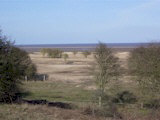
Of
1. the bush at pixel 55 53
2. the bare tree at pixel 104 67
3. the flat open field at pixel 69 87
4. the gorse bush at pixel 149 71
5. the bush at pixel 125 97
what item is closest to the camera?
the gorse bush at pixel 149 71

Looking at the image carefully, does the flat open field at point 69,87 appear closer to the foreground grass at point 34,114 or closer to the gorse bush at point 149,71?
the gorse bush at point 149,71

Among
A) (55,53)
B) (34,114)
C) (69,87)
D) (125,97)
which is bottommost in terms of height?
(69,87)

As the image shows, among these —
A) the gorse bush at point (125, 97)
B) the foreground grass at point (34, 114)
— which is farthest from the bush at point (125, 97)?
the foreground grass at point (34, 114)

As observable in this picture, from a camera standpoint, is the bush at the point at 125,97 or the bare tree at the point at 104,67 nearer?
the bare tree at the point at 104,67

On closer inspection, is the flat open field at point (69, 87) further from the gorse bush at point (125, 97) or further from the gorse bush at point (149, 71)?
the gorse bush at point (149, 71)

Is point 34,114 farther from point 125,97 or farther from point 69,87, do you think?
point 69,87

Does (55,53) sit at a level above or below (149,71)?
below

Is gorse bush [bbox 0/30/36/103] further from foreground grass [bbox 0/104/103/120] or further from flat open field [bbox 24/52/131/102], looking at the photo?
flat open field [bbox 24/52/131/102]

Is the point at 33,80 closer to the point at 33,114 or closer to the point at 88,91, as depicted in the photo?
the point at 88,91

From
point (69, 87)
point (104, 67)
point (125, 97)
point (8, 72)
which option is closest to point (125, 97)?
point (125, 97)

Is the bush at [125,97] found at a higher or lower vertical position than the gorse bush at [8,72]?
lower

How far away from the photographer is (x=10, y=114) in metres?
11.1

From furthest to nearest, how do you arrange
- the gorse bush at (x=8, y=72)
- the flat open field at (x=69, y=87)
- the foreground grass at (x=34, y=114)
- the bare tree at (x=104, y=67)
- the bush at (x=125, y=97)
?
the flat open field at (x=69, y=87) < the bush at (x=125, y=97) < the bare tree at (x=104, y=67) < the gorse bush at (x=8, y=72) < the foreground grass at (x=34, y=114)

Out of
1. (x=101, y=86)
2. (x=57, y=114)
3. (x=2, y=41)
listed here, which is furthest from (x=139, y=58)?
(x=57, y=114)
